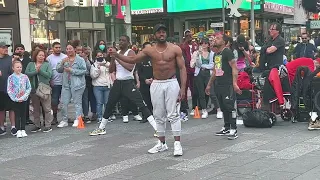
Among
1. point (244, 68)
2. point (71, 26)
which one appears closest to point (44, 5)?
point (71, 26)

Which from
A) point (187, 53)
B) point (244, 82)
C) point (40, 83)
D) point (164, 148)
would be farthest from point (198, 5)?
point (164, 148)

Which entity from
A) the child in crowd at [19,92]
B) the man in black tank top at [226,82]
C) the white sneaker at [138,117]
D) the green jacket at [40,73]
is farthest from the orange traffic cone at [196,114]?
the child in crowd at [19,92]

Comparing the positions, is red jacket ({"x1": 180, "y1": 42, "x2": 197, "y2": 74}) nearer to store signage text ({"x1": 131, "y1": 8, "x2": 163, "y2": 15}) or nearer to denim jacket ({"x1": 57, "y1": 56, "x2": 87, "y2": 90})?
denim jacket ({"x1": 57, "y1": 56, "x2": 87, "y2": 90})

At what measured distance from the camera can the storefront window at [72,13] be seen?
2311 centimetres

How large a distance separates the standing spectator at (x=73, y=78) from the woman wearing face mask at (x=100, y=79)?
1.23 ft

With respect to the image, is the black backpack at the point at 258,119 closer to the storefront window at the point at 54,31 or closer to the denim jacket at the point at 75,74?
the denim jacket at the point at 75,74

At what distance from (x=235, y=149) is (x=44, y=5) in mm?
16149

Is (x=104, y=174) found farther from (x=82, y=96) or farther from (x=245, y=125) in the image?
(x=82, y=96)

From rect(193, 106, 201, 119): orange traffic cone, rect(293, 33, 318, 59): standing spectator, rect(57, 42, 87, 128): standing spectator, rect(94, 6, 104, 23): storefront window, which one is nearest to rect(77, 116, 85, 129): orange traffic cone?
rect(57, 42, 87, 128): standing spectator

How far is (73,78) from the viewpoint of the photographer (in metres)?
10.3

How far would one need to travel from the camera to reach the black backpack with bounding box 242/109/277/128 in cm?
929

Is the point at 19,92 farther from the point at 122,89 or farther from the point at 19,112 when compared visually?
the point at 122,89

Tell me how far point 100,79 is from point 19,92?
203 cm

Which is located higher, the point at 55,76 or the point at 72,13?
the point at 72,13
